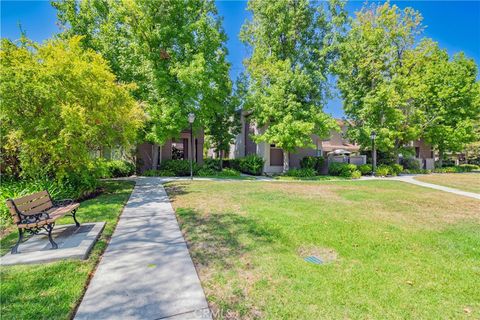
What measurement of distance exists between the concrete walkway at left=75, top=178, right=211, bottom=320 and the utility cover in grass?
190 centimetres

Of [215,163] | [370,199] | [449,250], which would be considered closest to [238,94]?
[215,163]

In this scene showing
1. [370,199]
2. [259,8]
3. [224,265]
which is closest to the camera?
[224,265]

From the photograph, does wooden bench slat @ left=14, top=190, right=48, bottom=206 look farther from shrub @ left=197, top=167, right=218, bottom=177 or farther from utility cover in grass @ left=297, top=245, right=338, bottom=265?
shrub @ left=197, top=167, right=218, bottom=177

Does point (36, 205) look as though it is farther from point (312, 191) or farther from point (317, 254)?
point (312, 191)

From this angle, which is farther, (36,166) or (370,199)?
(370,199)

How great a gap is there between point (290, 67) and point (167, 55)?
866 cm

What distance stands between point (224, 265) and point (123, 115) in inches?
308

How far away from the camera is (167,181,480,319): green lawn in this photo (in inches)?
114

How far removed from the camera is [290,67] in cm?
1850

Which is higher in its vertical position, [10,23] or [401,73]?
[401,73]

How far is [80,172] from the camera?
9.12 metres

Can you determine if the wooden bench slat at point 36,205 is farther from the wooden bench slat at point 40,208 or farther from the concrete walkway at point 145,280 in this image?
the concrete walkway at point 145,280

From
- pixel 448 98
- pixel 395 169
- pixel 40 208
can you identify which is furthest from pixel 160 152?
pixel 448 98

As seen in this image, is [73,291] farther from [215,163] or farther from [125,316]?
[215,163]
